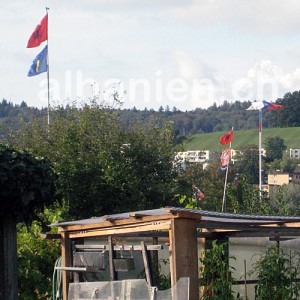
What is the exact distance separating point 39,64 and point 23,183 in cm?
2357

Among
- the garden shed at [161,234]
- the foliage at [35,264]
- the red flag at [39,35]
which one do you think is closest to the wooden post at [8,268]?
the garden shed at [161,234]

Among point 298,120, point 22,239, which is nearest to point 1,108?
point 298,120

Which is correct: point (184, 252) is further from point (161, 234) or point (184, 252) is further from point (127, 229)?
point (161, 234)

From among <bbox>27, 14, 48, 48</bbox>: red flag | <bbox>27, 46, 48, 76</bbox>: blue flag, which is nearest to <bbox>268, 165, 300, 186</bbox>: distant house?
<bbox>27, 46, 48, 76</bbox>: blue flag

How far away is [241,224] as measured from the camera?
11.9 metres

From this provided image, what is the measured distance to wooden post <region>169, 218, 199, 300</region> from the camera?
10.9 metres

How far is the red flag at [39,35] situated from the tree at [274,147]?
117 metres

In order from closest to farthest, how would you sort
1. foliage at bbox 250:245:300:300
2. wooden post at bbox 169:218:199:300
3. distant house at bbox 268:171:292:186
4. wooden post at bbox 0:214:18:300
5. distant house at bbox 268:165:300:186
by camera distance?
1. wooden post at bbox 169:218:199:300
2. foliage at bbox 250:245:300:300
3. wooden post at bbox 0:214:18:300
4. distant house at bbox 268:165:300:186
5. distant house at bbox 268:171:292:186

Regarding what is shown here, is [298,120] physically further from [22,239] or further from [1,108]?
[22,239]

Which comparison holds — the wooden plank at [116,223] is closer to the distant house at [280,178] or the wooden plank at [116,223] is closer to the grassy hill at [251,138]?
the distant house at [280,178]

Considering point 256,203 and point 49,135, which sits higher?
point 49,135

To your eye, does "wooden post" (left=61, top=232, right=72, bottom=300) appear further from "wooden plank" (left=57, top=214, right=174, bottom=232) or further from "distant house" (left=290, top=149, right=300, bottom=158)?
"distant house" (left=290, top=149, right=300, bottom=158)

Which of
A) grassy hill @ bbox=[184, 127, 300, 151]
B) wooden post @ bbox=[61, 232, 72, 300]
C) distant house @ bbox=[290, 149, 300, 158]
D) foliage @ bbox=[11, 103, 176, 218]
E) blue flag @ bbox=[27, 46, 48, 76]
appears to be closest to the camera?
wooden post @ bbox=[61, 232, 72, 300]

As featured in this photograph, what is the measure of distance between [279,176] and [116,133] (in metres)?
98.9
